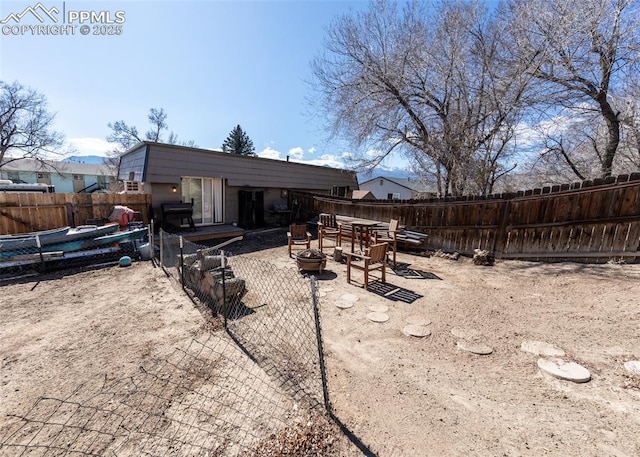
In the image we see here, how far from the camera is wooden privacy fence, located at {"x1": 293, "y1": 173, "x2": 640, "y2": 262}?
4879 millimetres

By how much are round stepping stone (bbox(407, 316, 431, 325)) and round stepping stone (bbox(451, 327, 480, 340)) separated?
35cm

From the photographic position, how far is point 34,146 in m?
18.5

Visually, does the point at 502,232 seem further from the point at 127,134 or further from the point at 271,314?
the point at 127,134

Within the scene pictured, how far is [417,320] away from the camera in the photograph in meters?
3.76

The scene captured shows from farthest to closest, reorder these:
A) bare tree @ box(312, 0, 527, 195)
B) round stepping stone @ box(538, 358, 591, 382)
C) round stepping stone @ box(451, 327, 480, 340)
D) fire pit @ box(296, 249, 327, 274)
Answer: bare tree @ box(312, 0, 527, 195) → fire pit @ box(296, 249, 327, 274) → round stepping stone @ box(451, 327, 480, 340) → round stepping stone @ box(538, 358, 591, 382)

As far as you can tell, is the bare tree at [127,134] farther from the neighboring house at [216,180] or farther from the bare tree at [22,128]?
the neighboring house at [216,180]

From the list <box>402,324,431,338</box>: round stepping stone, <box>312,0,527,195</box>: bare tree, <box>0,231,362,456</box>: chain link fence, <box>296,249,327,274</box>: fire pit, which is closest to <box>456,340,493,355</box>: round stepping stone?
<box>402,324,431,338</box>: round stepping stone

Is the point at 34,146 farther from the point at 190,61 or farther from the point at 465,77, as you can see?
the point at 465,77

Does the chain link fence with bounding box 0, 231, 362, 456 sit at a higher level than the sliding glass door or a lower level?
lower

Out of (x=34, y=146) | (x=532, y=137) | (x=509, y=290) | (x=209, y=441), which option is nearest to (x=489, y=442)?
(x=209, y=441)

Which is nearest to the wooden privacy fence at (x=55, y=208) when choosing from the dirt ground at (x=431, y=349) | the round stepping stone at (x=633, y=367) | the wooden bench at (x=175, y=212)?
the wooden bench at (x=175, y=212)

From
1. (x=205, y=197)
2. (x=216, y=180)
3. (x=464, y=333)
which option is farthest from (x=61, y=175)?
(x=464, y=333)

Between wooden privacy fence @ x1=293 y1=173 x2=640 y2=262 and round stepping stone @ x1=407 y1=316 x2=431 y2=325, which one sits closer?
round stepping stone @ x1=407 y1=316 x2=431 y2=325

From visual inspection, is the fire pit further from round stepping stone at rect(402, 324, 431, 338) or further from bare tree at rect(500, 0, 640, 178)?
bare tree at rect(500, 0, 640, 178)
